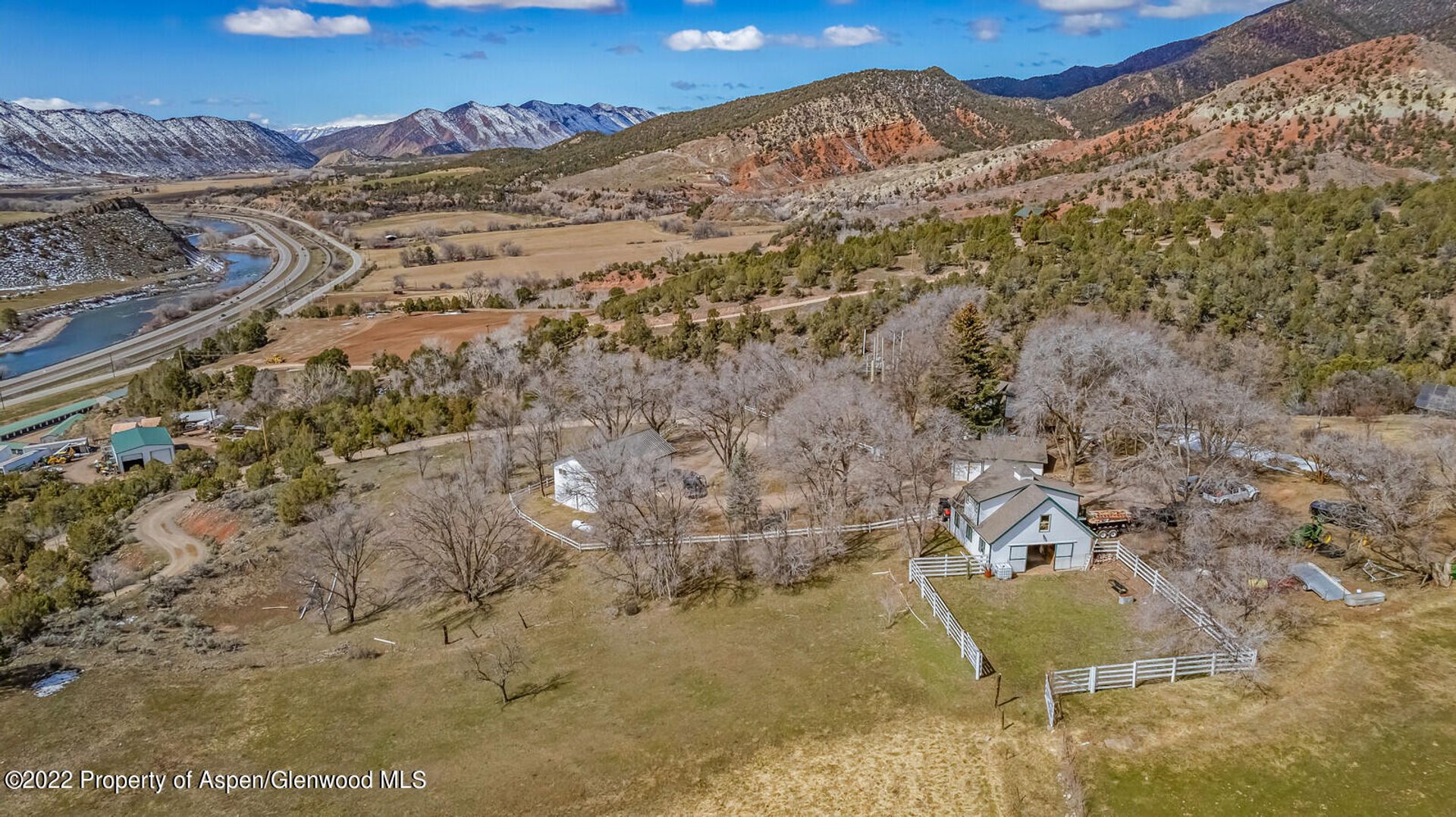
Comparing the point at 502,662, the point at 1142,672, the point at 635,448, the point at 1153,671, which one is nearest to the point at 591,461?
the point at 635,448

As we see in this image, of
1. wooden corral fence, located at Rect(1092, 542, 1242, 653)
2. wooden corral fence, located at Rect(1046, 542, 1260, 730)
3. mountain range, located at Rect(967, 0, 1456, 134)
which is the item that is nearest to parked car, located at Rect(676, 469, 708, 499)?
wooden corral fence, located at Rect(1092, 542, 1242, 653)

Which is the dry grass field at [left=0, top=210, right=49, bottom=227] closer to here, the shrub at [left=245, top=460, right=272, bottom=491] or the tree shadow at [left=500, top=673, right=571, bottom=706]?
the shrub at [left=245, top=460, right=272, bottom=491]

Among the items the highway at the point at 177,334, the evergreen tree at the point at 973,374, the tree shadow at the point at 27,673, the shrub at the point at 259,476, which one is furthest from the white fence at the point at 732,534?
the highway at the point at 177,334

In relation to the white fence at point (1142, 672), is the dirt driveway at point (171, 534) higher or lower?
lower

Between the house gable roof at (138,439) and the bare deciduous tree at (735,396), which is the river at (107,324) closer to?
the house gable roof at (138,439)

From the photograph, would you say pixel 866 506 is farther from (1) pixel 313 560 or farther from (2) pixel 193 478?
(2) pixel 193 478

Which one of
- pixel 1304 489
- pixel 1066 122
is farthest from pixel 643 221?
pixel 1304 489
